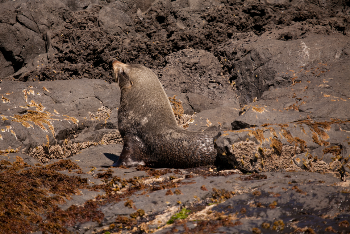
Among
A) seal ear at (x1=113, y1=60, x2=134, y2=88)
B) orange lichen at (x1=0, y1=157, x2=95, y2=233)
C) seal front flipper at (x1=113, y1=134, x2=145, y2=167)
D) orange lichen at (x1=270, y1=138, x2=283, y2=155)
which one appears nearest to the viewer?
orange lichen at (x1=0, y1=157, x2=95, y2=233)

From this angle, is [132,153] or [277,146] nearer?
[277,146]

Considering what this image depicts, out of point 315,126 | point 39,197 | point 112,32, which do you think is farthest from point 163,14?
point 39,197

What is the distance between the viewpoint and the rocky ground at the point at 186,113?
→ 3.01 m

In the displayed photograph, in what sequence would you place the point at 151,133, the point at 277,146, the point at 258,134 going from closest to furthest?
the point at 277,146 < the point at 258,134 < the point at 151,133

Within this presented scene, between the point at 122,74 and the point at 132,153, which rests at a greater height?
the point at 122,74

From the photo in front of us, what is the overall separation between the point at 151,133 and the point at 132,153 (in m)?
0.54

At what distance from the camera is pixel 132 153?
19.9ft

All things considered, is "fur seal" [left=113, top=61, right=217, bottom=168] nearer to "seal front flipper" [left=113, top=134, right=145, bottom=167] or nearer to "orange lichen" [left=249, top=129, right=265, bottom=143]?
"seal front flipper" [left=113, top=134, right=145, bottom=167]

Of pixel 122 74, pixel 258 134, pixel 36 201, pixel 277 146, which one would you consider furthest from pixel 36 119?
pixel 277 146

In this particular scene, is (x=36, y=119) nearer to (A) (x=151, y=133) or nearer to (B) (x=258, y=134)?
(A) (x=151, y=133)

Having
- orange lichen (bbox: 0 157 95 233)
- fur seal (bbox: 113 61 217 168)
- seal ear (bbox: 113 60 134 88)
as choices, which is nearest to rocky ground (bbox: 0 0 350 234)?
orange lichen (bbox: 0 157 95 233)

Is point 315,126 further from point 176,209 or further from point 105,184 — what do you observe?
point 105,184

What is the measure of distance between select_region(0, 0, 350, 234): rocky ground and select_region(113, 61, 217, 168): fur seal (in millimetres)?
395

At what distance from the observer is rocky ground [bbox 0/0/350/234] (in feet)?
9.88
